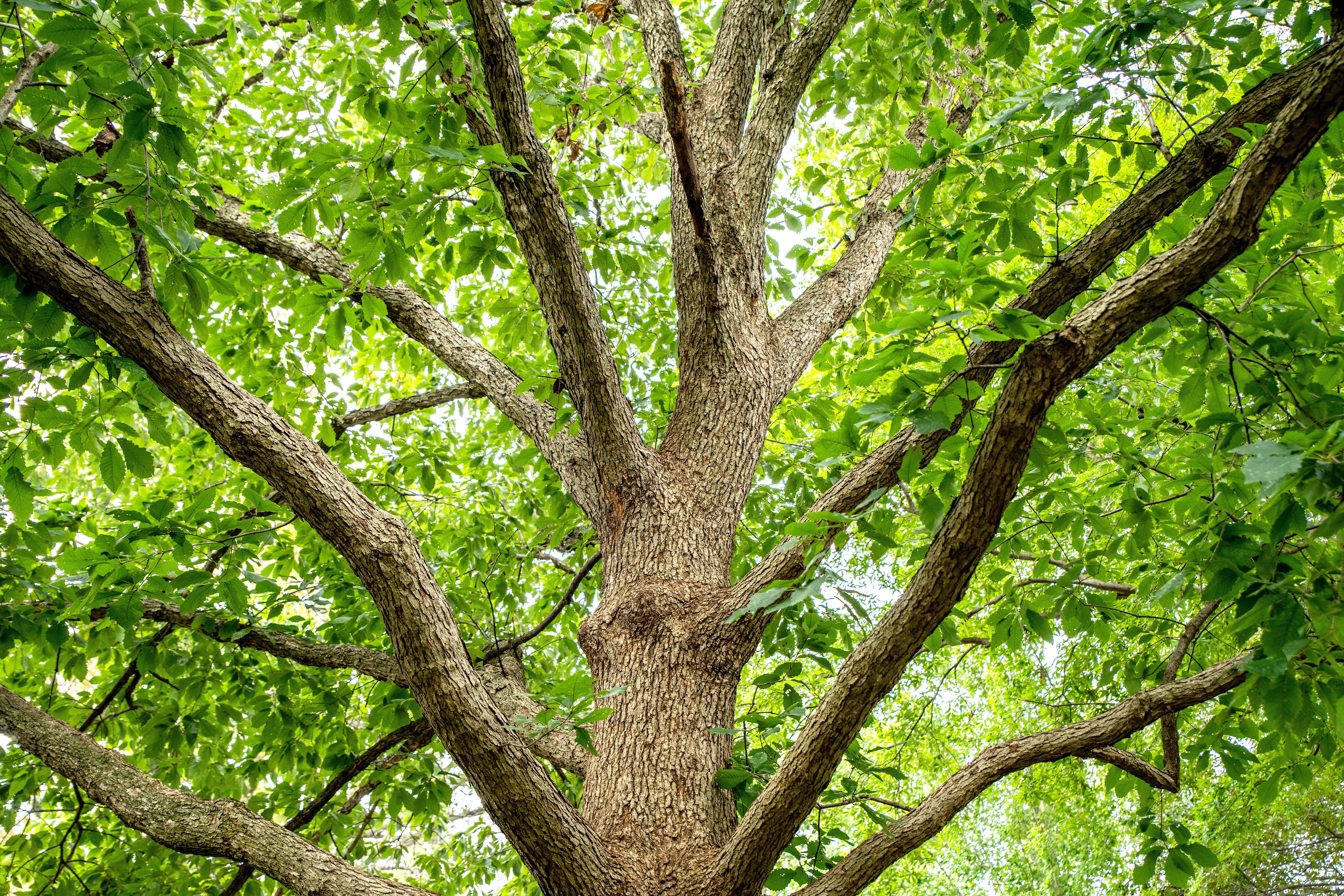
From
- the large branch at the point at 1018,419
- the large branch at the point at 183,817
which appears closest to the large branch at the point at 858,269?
the large branch at the point at 1018,419

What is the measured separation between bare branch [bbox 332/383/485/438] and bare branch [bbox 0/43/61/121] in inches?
73.3

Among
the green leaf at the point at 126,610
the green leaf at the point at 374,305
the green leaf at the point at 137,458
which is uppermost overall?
the green leaf at the point at 374,305

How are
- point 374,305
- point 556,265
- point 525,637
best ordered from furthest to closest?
1. point 525,637
2. point 374,305
3. point 556,265

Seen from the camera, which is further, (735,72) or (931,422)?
(735,72)

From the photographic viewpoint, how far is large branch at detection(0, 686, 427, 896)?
1992 mm

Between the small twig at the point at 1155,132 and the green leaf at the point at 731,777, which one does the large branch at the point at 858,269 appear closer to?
the small twig at the point at 1155,132

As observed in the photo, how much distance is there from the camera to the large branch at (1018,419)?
1.53 meters

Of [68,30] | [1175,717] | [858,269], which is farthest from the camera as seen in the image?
[858,269]

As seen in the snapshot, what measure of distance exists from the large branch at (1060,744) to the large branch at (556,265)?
4.39ft

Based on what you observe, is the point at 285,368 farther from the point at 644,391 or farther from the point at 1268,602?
the point at 1268,602

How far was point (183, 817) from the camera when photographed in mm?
2068

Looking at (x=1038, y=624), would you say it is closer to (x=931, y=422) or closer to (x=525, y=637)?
(x=931, y=422)

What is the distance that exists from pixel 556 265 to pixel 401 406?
1.81m

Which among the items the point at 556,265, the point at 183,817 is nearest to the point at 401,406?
the point at 556,265
